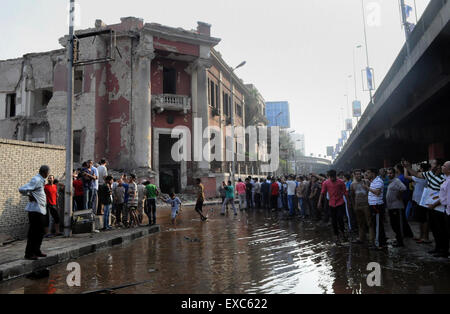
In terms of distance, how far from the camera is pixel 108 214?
34.6ft

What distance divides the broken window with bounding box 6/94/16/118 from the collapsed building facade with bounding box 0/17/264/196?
8 centimetres

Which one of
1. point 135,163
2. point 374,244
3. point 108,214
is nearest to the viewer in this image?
point 374,244

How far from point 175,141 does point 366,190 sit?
24.0 metres

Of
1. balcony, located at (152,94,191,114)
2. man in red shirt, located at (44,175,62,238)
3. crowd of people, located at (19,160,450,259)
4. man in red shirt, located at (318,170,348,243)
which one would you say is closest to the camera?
crowd of people, located at (19,160,450,259)

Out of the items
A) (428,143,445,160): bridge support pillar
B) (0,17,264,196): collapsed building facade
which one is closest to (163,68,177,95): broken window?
(0,17,264,196): collapsed building facade

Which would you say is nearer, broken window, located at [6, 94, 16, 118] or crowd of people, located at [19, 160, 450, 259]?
crowd of people, located at [19, 160, 450, 259]

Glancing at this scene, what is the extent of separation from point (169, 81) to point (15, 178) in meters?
20.9

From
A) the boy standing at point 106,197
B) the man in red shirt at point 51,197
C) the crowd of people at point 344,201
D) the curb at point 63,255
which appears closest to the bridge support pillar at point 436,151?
the crowd of people at point 344,201

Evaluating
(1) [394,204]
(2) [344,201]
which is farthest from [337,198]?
(1) [394,204]

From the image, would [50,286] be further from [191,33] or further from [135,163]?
[191,33]

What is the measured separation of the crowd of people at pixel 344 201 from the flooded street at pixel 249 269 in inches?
24.9

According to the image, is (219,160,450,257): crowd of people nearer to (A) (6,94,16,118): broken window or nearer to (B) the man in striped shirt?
(B) the man in striped shirt

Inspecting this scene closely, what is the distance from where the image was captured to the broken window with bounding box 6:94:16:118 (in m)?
30.5
